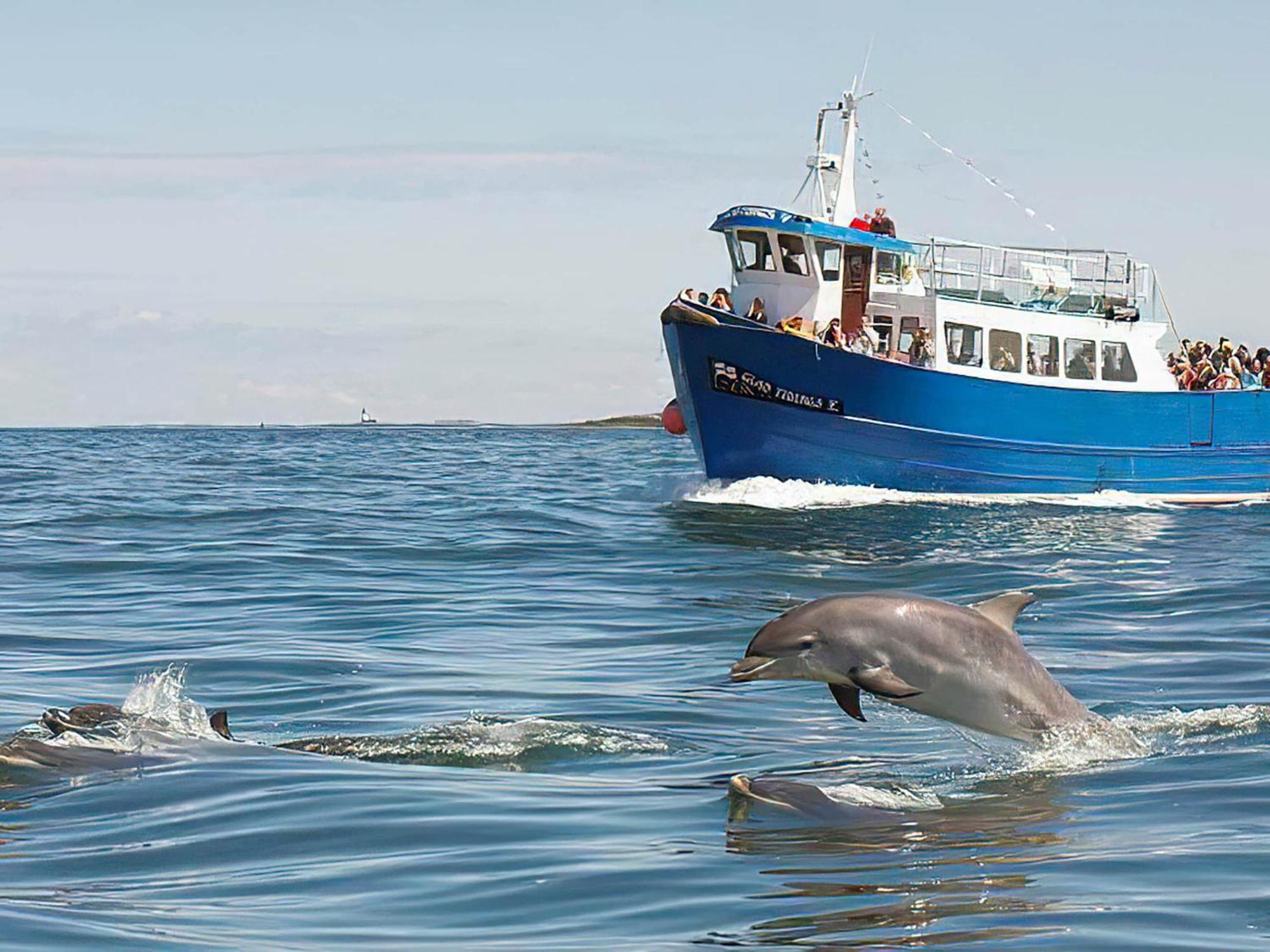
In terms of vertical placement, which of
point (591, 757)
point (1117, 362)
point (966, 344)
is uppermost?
point (966, 344)

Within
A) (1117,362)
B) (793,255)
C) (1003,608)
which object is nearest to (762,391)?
(793,255)

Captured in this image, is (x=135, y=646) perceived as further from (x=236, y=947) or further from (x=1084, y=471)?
(x=1084, y=471)

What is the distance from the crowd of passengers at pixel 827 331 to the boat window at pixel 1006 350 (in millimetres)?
1156

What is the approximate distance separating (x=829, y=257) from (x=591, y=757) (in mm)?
22838

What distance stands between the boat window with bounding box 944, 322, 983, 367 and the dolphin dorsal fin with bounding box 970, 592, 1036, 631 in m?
23.1

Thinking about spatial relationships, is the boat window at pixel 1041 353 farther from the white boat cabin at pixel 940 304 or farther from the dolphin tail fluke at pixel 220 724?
the dolphin tail fluke at pixel 220 724

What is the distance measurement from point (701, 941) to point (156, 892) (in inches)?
88.7

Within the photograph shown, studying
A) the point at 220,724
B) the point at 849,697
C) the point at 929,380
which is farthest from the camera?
the point at 929,380

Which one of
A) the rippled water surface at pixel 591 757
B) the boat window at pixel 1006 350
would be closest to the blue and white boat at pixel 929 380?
the boat window at pixel 1006 350

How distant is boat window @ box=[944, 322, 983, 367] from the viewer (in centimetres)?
3139

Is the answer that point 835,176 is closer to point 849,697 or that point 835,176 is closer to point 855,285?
point 855,285

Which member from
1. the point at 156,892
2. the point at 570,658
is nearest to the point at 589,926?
the point at 156,892

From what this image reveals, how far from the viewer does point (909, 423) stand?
3033 cm

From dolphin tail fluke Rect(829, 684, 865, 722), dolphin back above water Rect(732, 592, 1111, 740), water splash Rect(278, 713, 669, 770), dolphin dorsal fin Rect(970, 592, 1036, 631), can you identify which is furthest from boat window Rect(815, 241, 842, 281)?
dolphin tail fluke Rect(829, 684, 865, 722)
